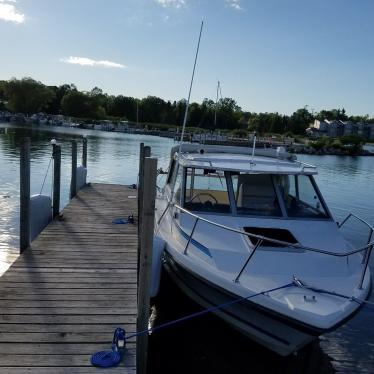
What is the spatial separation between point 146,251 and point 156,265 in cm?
244

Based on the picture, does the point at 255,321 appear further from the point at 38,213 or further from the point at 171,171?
the point at 38,213

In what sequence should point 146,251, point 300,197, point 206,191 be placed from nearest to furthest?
point 146,251, point 300,197, point 206,191

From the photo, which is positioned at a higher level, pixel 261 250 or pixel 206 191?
pixel 206 191

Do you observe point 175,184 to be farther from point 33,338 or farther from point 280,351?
point 33,338

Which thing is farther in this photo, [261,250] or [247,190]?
[247,190]

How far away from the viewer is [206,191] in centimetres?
887

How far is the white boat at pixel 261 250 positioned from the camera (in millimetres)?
5973

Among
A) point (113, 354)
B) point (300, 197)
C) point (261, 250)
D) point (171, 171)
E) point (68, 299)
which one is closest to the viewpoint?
point (113, 354)

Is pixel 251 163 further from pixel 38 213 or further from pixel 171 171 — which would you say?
pixel 38 213

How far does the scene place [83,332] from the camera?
17.2ft

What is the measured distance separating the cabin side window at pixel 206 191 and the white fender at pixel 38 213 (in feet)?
11.8

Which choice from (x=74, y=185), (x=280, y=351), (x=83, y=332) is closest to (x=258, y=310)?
(x=280, y=351)

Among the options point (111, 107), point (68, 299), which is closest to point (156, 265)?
point (68, 299)

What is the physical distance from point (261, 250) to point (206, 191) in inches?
81.6
